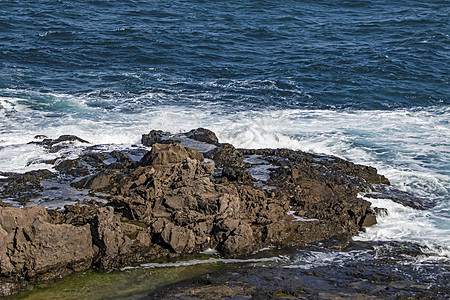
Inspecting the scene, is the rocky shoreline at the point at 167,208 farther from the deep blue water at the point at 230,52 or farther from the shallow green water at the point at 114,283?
the deep blue water at the point at 230,52

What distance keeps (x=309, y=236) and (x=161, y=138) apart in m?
8.87

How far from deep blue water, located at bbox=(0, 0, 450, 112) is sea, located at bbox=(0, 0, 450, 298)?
0.12 m

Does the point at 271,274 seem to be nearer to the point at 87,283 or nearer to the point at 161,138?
the point at 87,283

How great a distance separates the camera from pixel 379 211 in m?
16.7

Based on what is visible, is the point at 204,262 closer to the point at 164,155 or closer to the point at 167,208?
the point at 167,208

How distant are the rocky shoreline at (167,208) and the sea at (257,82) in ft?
3.63

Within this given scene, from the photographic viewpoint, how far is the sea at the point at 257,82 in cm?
2175

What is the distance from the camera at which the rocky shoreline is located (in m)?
13.1

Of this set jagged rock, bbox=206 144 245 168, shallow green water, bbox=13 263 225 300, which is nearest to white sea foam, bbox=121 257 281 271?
shallow green water, bbox=13 263 225 300

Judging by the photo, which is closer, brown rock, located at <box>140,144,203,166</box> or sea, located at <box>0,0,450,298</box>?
brown rock, located at <box>140,144,203,166</box>

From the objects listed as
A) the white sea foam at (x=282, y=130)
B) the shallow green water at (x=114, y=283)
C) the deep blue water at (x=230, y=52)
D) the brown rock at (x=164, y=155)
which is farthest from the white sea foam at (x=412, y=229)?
the deep blue water at (x=230, y=52)

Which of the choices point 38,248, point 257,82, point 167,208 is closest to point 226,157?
point 167,208

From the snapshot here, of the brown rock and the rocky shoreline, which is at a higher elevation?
the brown rock

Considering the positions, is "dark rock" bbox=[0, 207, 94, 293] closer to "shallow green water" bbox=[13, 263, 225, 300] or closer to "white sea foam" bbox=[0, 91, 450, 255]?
"shallow green water" bbox=[13, 263, 225, 300]
